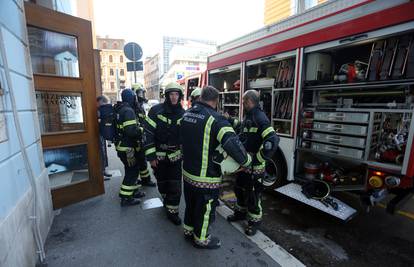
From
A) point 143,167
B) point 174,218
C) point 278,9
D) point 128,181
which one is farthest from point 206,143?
point 278,9

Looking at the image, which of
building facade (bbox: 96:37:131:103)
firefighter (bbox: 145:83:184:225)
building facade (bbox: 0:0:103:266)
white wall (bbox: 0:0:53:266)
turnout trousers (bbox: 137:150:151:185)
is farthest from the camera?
building facade (bbox: 96:37:131:103)

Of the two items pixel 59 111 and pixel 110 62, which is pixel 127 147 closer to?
pixel 59 111

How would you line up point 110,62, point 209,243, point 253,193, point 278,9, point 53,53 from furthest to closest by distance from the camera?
point 110,62, point 278,9, point 53,53, point 253,193, point 209,243

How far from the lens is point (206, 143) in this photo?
2135 millimetres

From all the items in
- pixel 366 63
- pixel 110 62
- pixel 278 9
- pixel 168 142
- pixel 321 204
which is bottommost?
pixel 321 204

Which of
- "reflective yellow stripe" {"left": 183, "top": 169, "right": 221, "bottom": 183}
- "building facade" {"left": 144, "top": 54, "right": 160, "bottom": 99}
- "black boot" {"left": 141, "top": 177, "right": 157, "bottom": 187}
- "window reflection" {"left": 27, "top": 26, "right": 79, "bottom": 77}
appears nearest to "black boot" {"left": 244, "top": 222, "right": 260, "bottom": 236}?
"reflective yellow stripe" {"left": 183, "top": 169, "right": 221, "bottom": 183}

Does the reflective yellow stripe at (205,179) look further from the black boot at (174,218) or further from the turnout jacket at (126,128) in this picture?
the turnout jacket at (126,128)

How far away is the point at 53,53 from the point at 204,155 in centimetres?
284

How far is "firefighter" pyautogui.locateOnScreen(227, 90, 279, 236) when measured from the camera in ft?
8.18

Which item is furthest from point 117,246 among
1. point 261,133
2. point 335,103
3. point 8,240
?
point 335,103

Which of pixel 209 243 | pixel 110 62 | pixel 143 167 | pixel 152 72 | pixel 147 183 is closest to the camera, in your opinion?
pixel 209 243

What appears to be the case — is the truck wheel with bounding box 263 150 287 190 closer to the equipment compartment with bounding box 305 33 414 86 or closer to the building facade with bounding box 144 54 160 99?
the equipment compartment with bounding box 305 33 414 86

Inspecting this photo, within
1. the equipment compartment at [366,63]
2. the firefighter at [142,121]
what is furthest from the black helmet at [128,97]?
the equipment compartment at [366,63]

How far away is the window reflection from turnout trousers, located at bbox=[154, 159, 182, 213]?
1900 mm
